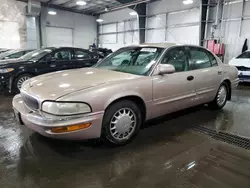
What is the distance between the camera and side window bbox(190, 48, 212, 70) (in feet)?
10.8

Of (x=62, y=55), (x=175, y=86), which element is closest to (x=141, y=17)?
(x=62, y=55)

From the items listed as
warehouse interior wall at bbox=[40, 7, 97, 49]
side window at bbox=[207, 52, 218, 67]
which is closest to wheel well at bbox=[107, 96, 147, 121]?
side window at bbox=[207, 52, 218, 67]

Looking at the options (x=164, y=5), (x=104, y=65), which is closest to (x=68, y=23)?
(x=164, y=5)

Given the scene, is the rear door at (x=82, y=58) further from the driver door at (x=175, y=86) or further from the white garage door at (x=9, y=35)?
the white garage door at (x=9, y=35)

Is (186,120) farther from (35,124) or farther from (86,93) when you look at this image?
(35,124)

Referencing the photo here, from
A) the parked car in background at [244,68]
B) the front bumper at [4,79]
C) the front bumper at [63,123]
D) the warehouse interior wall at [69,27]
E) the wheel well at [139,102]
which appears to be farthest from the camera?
the warehouse interior wall at [69,27]

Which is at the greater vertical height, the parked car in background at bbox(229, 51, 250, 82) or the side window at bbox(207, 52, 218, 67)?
the side window at bbox(207, 52, 218, 67)

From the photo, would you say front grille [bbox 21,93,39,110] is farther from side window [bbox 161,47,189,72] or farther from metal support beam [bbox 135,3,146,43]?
metal support beam [bbox 135,3,146,43]

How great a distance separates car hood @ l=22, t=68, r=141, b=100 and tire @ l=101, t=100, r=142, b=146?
0.33m

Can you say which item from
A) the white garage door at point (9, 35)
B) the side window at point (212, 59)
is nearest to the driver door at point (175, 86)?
the side window at point (212, 59)

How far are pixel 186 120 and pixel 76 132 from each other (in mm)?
2131

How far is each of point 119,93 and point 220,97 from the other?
256 cm

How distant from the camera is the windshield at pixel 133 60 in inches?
109

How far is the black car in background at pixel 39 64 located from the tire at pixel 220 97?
3887 mm
